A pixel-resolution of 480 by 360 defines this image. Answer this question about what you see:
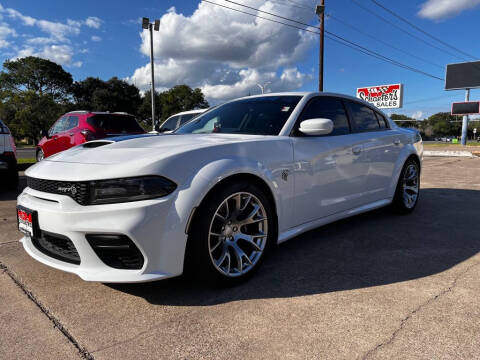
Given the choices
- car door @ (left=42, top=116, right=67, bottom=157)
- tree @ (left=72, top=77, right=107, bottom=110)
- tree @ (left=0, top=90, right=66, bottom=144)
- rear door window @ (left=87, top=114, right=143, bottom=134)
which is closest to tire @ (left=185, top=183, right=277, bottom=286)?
rear door window @ (left=87, top=114, right=143, bottom=134)

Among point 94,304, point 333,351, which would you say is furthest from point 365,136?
point 94,304

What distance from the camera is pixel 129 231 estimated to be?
1.96 meters

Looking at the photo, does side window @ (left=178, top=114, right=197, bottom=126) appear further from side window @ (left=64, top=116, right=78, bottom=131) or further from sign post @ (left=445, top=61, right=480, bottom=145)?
sign post @ (left=445, top=61, right=480, bottom=145)

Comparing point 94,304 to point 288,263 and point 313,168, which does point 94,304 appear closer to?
point 288,263

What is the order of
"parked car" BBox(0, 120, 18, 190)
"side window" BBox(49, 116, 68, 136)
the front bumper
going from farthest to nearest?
1. "side window" BBox(49, 116, 68, 136)
2. "parked car" BBox(0, 120, 18, 190)
3. the front bumper

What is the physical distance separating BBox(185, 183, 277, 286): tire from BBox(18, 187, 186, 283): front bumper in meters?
0.12

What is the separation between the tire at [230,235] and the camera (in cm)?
217

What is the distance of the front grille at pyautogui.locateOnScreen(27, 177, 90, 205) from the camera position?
207 cm

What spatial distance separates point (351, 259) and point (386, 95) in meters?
32.7

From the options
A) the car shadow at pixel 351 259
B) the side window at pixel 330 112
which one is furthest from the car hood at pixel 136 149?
the car shadow at pixel 351 259

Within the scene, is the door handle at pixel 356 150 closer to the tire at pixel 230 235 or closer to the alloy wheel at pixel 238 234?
the tire at pixel 230 235

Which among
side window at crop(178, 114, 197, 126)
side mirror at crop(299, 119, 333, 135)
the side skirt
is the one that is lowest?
the side skirt

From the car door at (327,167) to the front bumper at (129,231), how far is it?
3.78ft

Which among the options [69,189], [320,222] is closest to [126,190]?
[69,189]
